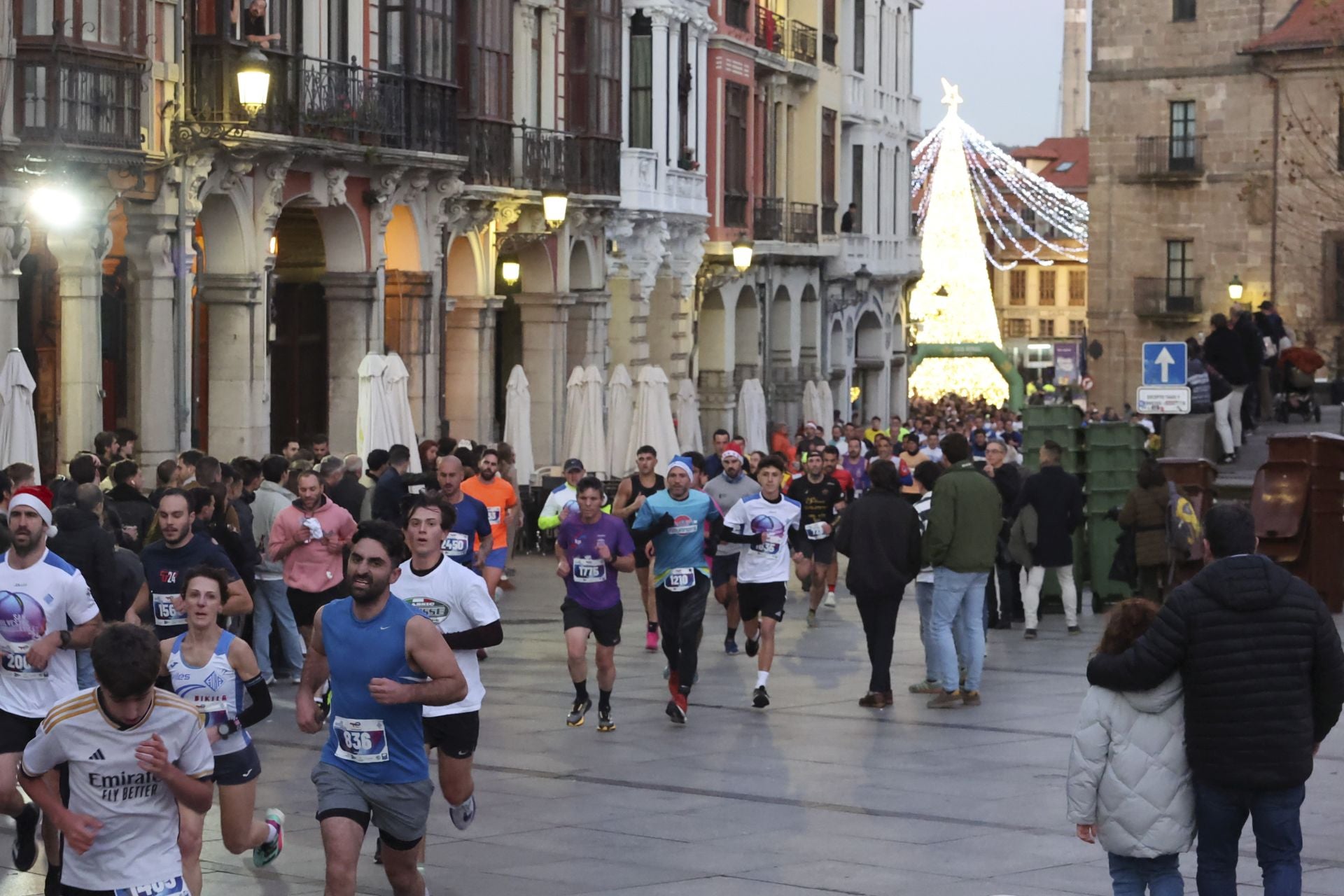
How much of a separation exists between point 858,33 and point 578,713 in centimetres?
4326

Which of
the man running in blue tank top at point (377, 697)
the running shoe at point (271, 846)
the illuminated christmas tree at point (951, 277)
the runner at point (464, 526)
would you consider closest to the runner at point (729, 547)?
the runner at point (464, 526)

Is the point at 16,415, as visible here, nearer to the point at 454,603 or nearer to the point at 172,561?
the point at 172,561

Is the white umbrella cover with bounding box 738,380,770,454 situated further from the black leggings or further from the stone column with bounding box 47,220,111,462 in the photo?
the black leggings

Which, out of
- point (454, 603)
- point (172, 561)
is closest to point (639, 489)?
point (172, 561)

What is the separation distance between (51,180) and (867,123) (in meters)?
36.0

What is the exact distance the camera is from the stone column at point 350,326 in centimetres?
3131

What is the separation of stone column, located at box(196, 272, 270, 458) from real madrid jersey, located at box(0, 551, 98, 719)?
16905mm

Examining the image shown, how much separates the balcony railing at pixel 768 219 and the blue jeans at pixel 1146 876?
41345mm

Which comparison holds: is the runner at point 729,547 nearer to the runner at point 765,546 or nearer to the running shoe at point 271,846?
the runner at point 765,546

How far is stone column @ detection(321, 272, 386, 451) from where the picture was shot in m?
→ 31.3

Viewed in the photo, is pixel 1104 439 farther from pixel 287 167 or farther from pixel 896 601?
pixel 287 167

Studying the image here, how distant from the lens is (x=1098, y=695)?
8.93 m

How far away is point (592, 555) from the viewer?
53.2 ft

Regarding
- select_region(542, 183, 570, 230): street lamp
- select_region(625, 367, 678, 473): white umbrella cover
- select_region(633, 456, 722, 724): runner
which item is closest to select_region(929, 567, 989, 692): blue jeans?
select_region(633, 456, 722, 724): runner
